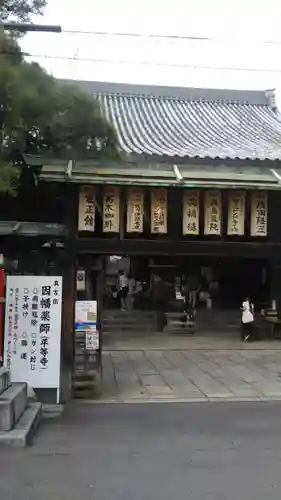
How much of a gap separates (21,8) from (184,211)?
490 cm

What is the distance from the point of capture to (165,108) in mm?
24719

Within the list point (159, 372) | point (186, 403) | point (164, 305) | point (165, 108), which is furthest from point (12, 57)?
point (165, 108)

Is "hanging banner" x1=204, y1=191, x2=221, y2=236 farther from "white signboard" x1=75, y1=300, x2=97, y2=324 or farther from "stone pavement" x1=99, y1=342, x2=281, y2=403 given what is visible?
"stone pavement" x1=99, y1=342, x2=281, y2=403

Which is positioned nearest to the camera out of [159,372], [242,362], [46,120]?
[46,120]

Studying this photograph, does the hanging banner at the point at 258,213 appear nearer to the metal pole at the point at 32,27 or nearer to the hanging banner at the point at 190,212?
the hanging banner at the point at 190,212

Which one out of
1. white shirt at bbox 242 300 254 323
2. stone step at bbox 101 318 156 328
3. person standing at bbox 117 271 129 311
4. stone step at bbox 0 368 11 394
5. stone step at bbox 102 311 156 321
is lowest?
stone step at bbox 0 368 11 394

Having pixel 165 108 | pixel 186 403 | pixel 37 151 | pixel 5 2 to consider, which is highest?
pixel 165 108

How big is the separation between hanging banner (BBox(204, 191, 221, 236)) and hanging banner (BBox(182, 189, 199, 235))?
7.8 inches

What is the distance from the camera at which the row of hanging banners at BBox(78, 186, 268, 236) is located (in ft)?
36.9

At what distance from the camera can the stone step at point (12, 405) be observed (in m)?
7.32

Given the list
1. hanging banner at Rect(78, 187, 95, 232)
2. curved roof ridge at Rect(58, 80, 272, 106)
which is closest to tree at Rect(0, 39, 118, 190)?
hanging banner at Rect(78, 187, 95, 232)

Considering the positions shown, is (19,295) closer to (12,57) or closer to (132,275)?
(12,57)

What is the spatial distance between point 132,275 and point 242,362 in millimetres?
9128

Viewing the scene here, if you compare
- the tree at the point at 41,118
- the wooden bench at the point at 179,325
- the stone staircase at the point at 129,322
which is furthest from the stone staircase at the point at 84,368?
the wooden bench at the point at 179,325
